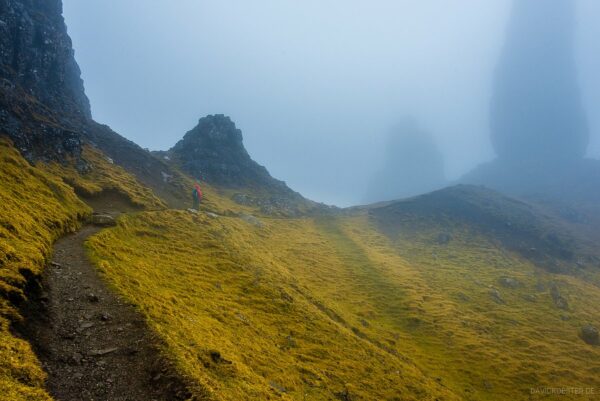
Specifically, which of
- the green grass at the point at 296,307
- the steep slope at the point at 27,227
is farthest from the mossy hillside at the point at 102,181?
the green grass at the point at 296,307

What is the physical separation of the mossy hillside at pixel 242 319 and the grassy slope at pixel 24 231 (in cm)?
487

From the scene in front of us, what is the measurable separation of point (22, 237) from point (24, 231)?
1.54 metres

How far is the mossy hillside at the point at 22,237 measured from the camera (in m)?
12.4

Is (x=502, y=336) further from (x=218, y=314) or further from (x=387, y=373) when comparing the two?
(x=218, y=314)

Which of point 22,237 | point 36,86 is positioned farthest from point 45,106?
point 22,237

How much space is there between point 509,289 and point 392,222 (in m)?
55.1

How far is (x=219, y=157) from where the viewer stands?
5556 inches

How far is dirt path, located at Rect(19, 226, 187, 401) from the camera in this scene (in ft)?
45.9

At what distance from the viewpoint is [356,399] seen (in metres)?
25.7

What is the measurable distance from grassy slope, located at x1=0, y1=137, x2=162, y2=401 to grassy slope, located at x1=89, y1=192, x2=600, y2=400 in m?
5.13

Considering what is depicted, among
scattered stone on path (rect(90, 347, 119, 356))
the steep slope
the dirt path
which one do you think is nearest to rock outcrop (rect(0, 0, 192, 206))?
the steep slope

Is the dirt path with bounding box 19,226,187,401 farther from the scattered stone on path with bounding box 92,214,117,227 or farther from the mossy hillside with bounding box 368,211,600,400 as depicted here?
the mossy hillside with bounding box 368,211,600,400

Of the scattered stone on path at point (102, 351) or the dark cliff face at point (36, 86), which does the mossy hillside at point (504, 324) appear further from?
the dark cliff face at point (36, 86)

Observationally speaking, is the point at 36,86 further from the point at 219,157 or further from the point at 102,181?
the point at 219,157
